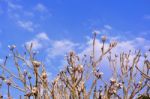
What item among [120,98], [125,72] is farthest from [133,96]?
[125,72]

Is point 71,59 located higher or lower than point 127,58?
lower

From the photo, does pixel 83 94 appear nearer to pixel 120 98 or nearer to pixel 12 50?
pixel 12 50

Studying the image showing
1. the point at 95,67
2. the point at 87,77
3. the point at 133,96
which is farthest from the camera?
the point at 133,96

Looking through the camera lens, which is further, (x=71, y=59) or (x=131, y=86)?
(x=131, y=86)

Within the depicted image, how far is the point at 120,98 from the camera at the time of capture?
369 inches

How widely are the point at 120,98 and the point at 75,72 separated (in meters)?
3.84

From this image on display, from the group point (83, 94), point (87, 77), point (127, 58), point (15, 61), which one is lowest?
point (83, 94)

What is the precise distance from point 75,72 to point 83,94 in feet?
1.67

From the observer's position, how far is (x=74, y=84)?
5945mm

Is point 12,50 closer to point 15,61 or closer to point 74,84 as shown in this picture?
point 15,61

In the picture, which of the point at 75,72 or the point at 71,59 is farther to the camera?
the point at 71,59

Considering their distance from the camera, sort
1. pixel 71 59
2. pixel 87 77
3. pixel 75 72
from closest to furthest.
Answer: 1. pixel 75 72
2. pixel 71 59
3. pixel 87 77

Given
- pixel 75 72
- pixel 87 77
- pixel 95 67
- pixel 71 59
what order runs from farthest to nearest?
1. pixel 95 67
2. pixel 87 77
3. pixel 71 59
4. pixel 75 72

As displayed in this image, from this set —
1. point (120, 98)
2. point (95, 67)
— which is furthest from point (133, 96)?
point (95, 67)
